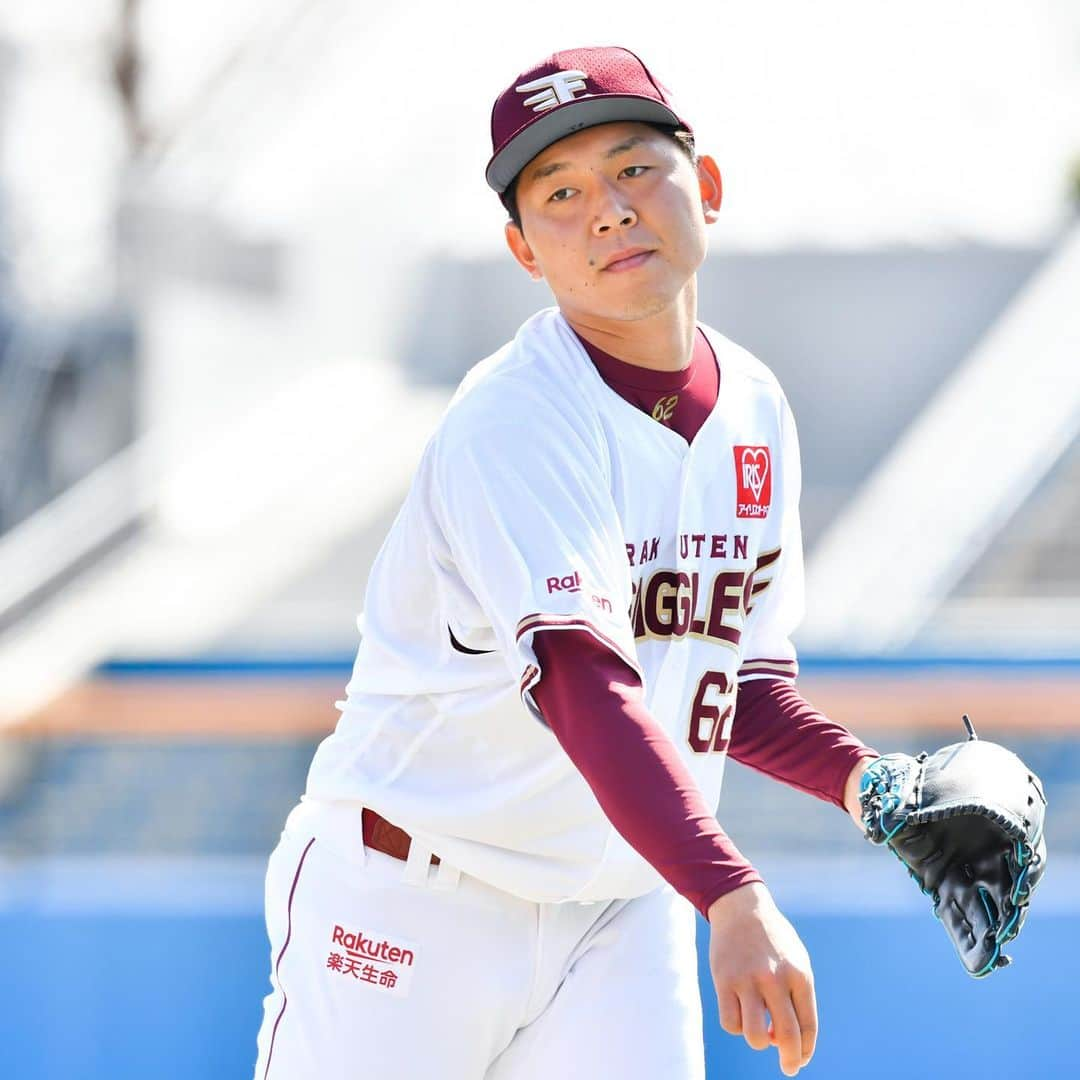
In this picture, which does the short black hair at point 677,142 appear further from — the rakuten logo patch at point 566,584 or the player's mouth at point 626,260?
the rakuten logo patch at point 566,584

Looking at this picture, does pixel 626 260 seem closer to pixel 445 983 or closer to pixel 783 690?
pixel 783 690

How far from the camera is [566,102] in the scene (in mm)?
1860

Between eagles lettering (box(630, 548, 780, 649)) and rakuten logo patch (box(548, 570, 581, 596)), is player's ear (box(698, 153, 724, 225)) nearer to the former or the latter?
eagles lettering (box(630, 548, 780, 649))

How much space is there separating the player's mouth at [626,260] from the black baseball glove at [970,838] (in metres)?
0.64

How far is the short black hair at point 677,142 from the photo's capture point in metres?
1.96

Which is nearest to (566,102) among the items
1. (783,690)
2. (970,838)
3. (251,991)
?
(783,690)

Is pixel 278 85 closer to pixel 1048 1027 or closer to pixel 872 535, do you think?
pixel 872 535

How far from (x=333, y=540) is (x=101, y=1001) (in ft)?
15.0

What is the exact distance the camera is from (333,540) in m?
7.70

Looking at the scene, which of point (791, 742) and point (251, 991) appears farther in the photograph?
point (251, 991)

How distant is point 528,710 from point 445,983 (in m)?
0.37

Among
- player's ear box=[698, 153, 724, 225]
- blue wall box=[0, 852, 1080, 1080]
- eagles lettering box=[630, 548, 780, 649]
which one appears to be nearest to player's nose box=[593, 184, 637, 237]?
player's ear box=[698, 153, 724, 225]

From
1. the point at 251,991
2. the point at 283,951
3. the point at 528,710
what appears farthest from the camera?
the point at 251,991

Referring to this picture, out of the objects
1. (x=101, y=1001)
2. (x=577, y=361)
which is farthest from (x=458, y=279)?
(x=577, y=361)
